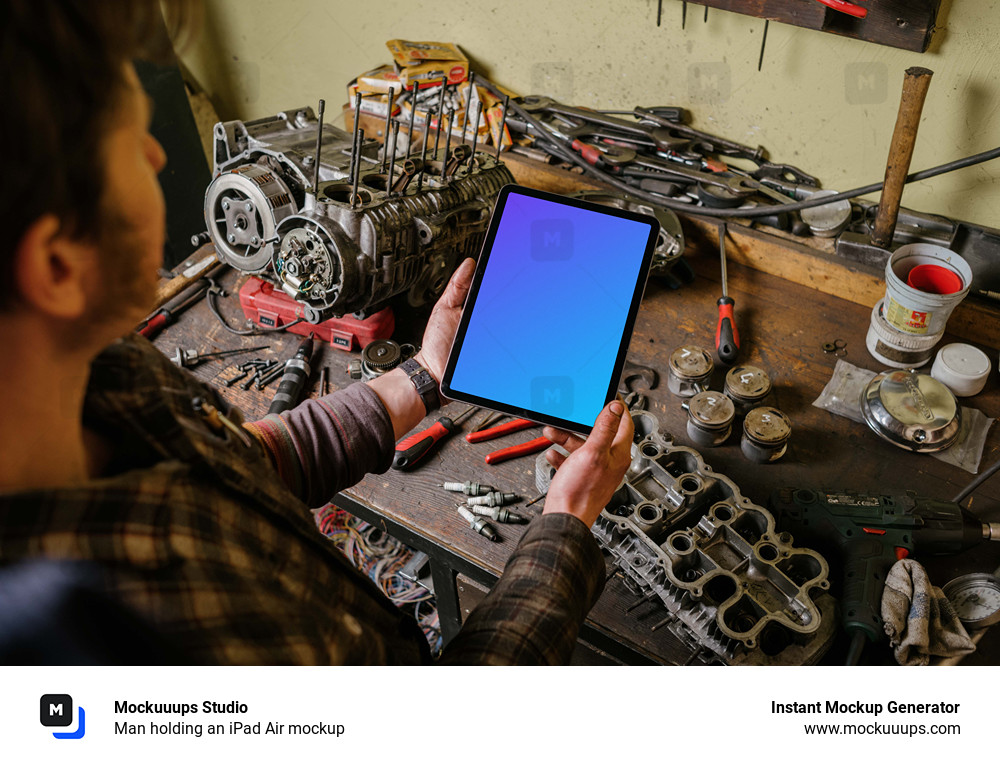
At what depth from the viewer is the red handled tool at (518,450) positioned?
4.60 ft

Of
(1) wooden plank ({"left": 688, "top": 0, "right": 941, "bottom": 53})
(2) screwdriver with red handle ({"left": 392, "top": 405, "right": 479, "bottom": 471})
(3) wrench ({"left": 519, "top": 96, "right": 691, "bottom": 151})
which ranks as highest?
(1) wooden plank ({"left": 688, "top": 0, "right": 941, "bottom": 53})

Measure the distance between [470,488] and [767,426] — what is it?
579 millimetres

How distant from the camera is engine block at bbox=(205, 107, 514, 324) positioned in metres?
1.50

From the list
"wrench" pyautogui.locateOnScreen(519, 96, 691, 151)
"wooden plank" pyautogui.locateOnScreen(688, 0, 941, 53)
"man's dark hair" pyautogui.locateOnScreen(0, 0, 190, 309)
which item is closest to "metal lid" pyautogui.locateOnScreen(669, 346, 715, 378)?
"wrench" pyautogui.locateOnScreen(519, 96, 691, 151)

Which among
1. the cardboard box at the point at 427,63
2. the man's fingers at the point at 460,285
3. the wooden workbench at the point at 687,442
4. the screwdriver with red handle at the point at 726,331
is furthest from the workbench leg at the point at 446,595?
the cardboard box at the point at 427,63

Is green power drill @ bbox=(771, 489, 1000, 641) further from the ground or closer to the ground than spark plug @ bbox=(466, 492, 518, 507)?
further from the ground

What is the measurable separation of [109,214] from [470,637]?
634mm

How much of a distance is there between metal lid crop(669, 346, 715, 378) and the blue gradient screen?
263 millimetres

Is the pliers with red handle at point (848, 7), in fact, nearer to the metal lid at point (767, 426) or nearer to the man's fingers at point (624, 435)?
the metal lid at point (767, 426)

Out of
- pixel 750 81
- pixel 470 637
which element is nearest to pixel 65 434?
pixel 470 637

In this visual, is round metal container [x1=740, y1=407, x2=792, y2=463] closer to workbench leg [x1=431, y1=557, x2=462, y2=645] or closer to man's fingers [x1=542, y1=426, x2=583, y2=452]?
man's fingers [x1=542, y1=426, x2=583, y2=452]

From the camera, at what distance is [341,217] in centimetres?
151

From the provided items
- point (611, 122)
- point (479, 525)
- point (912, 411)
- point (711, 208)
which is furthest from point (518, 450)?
point (611, 122)

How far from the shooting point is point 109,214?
0.58 metres
